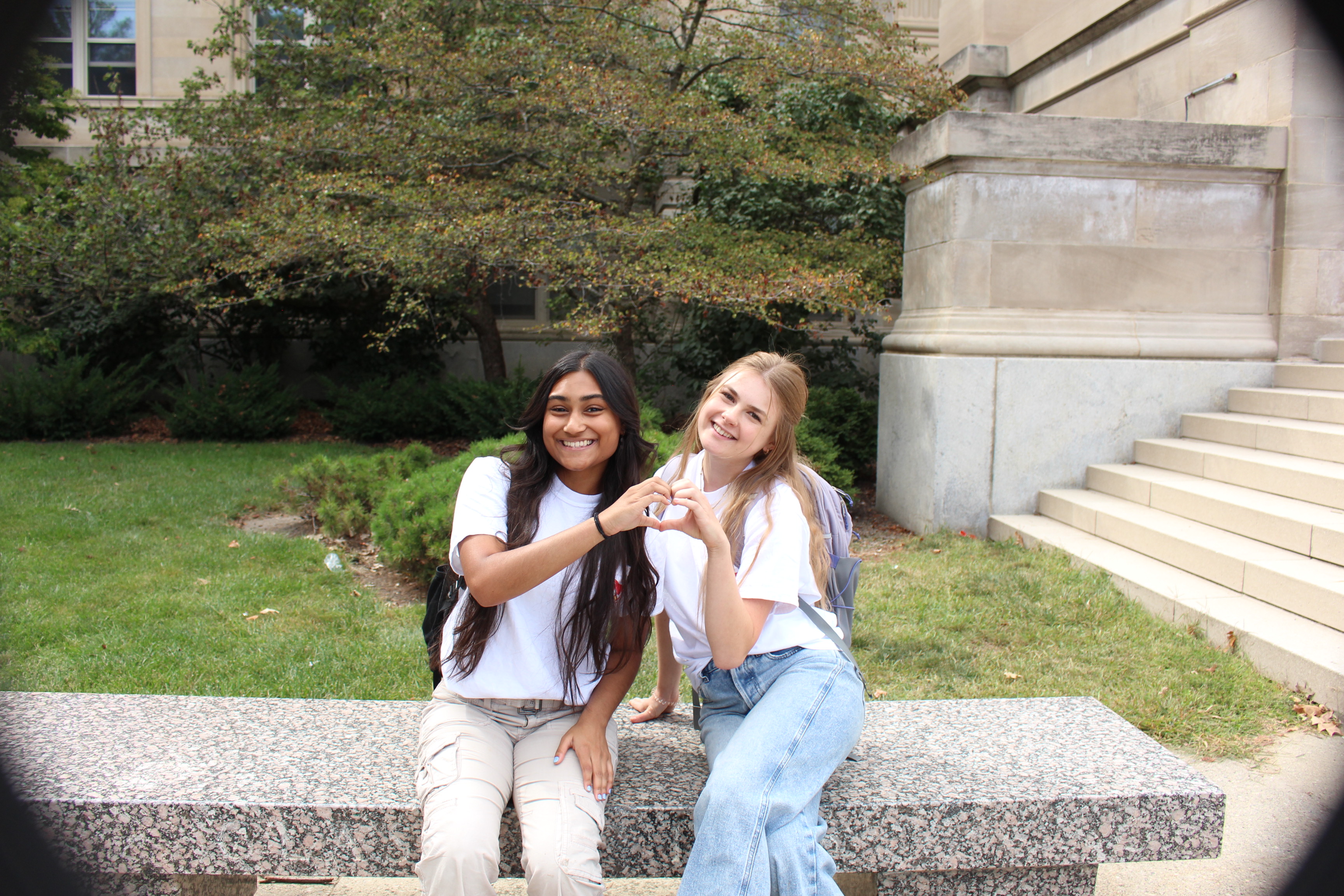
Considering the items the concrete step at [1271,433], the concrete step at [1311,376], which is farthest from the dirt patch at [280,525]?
the concrete step at [1311,376]

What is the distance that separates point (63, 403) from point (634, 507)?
1402cm

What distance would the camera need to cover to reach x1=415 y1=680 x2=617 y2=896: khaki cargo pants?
84.4 inches

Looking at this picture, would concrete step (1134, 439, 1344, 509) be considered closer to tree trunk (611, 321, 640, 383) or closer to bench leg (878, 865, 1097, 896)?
bench leg (878, 865, 1097, 896)

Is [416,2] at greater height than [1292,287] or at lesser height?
greater

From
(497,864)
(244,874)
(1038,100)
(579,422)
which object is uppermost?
(1038,100)

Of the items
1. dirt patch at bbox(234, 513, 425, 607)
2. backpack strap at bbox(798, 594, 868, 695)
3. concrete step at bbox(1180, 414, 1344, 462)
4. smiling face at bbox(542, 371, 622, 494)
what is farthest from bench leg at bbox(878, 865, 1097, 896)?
concrete step at bbox(1180, 414, 1344, 462)

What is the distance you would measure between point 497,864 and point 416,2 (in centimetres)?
1075

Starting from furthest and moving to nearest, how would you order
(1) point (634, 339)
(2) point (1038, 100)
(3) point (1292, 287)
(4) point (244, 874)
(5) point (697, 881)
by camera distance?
(1) point (634, 339) → (2) point (1038, 100) → (3) point (1292, 287) → (4) point (244, 874) → (5) point (697, 881)

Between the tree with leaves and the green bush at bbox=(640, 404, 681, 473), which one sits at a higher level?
the tree with leaves

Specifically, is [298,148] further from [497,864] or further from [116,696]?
[497,864]

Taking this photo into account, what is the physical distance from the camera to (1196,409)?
7.73 metres

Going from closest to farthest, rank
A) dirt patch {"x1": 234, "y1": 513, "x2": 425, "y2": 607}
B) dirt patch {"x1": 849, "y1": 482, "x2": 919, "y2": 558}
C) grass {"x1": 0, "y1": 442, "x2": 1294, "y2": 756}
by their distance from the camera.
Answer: grass {"x1": 0, "y1": 442, "x2": 1294, "y2": 756}, dirt patch {"x1": 234, "y1": 513, "x2": 425, "y2": 607}, dirt patch {"x1": 849, "y1": 482, "x2": 919, "y2": 558}

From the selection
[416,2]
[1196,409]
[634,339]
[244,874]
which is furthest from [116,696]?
[634,339]

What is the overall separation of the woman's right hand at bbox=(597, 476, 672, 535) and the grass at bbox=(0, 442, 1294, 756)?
5.49 feet
